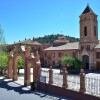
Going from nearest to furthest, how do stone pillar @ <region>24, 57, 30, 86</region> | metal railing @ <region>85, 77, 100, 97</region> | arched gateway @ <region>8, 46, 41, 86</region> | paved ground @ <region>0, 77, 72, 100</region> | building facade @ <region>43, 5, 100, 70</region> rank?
metal railing @ <region>85, 77, 100, 97</region> < paved ground @ <region>0, 77, 72, 100</region> < arched gateway @ <region>8, 46, 41, 86</region> < stone pillar @ <region>24, 57, 30, 86</region> < building facade @ <region>43, 5, 100, 70</region>

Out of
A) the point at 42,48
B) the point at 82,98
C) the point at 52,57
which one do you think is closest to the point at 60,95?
the point at 82,98

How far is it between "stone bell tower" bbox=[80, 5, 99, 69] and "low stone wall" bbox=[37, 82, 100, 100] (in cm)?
2983

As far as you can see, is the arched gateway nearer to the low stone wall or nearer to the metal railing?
the low stone wall

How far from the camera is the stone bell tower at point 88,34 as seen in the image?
2032 inches

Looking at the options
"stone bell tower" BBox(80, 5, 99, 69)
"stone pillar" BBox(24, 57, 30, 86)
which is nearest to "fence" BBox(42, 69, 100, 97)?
"stone pillar" BBox(24, 57, 30, 86)

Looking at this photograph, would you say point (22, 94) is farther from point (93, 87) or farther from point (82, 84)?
point (93, 87)

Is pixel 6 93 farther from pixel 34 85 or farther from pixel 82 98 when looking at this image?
pixel 82 98

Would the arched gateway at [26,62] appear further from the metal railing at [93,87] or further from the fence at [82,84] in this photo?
the metal railing at [93,87]

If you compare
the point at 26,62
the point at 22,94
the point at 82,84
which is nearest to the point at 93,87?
the point at 82,84

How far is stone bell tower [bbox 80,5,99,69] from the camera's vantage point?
51.6 meters

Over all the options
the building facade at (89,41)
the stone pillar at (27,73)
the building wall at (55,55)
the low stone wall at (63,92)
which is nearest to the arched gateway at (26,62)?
the stone pillar at (27,73)

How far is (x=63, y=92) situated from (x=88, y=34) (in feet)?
108

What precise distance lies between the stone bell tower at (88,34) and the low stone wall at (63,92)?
2983 cm

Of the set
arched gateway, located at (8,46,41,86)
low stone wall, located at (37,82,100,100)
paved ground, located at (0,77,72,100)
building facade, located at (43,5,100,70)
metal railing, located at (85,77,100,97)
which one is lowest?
paved ground, located at (0,77,72,100)
